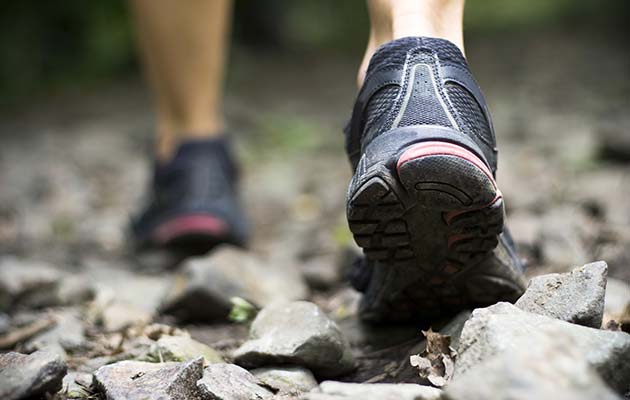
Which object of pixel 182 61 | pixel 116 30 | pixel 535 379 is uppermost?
pixel 116 30

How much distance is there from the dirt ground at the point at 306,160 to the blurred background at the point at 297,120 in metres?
0.01

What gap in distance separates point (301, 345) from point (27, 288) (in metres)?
0.95

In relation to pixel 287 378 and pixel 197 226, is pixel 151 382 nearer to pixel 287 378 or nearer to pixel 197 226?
pixel 287 378

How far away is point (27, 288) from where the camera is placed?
73.2 inches

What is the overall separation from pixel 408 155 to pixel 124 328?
2.81 feet

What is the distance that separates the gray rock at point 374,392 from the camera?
35.9 inches

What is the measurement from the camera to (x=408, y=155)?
107 centimetres

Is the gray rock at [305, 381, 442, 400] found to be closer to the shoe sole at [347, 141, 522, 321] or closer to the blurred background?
the shoe sole at [347, 141, 522, 321]

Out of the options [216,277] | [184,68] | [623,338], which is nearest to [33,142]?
[184,68]

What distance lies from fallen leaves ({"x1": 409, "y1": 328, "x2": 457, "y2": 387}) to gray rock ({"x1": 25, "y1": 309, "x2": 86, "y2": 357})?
689mm

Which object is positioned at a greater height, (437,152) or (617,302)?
(437,152)

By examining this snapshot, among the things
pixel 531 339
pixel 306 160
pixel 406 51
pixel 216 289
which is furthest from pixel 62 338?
pixel 306 160

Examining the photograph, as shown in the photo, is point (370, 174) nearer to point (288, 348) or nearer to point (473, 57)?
point (288, 348)

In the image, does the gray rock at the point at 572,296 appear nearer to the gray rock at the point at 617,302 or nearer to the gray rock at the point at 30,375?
the gray rock at the point at 617,302
